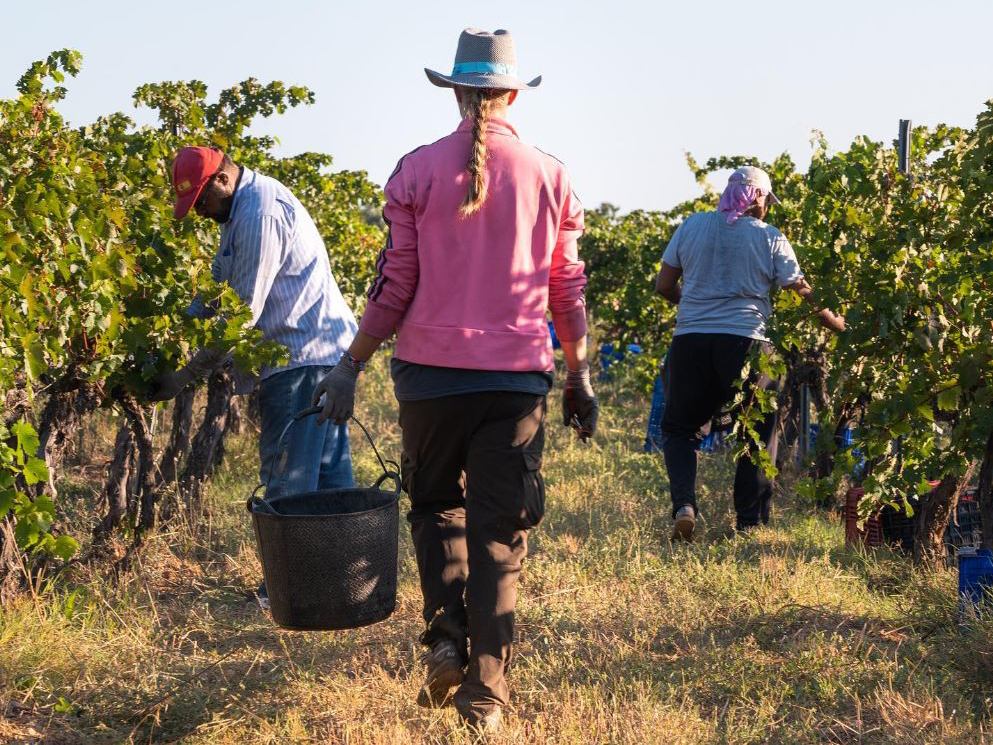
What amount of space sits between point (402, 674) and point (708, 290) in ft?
8.46

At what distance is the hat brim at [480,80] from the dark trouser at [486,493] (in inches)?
31.5

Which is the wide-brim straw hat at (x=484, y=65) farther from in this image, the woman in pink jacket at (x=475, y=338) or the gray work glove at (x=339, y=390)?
the gray work glove at (x=339, y=390)

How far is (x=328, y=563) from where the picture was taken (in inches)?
128

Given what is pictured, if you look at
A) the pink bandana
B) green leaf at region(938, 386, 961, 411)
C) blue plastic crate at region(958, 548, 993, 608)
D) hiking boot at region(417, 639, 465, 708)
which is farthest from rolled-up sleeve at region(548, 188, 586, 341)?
the pink bandana

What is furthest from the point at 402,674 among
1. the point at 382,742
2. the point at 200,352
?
the point at 200,352

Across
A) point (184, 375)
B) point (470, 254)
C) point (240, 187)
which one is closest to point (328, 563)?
point (470, 254)

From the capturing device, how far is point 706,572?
475 centimetres

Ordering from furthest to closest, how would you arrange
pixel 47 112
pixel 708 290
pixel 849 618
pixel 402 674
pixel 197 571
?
pixel 708 290 → pixel 197 571 → pixel 47 112 → pixel 849 618 → pixel 402 674

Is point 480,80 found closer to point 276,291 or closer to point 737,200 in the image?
point 276,291

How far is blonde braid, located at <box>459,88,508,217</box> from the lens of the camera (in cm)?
303

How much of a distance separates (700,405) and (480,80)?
2932 mm

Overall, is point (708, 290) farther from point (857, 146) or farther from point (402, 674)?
point (402, 674)

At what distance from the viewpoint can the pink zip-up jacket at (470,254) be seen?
10.2ft

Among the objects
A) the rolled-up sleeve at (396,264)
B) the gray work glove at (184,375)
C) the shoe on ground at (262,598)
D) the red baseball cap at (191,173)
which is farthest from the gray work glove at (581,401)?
the shoe on ground at (262,598)
